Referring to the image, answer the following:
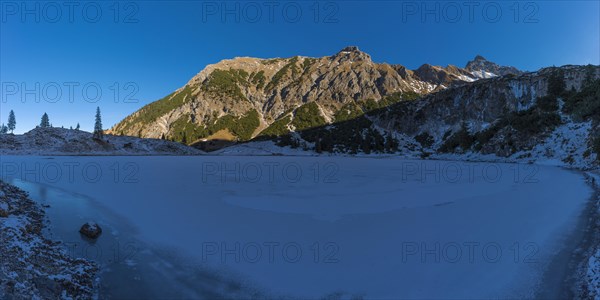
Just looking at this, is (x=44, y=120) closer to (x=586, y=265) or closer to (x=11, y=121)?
(x=11, y=121)

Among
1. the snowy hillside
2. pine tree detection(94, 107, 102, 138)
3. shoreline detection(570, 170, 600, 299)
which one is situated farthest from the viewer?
pine tree detection(94, 107, 102, 138)

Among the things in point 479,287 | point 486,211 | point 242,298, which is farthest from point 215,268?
point 486,211

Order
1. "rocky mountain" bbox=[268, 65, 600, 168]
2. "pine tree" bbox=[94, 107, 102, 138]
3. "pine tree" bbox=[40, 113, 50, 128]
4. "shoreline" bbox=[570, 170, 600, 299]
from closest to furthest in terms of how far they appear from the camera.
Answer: "shoreline" bbox=[570, 170, 600, 299] < "rocky mountain" bbox=[268, 65, 600, 168] < "pine tree" bbox=[94, 107, 102, 138] < "pine tree" bbox=[40, 113, 50, 128]

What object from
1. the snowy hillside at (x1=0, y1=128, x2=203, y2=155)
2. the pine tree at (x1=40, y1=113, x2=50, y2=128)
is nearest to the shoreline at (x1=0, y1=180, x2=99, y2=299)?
the snowy hillside at (x1=0, y1=128, x2=203, y2=155)

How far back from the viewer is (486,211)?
19.4 metres

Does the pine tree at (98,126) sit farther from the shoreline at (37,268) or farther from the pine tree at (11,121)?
the shoreline at (37,268)

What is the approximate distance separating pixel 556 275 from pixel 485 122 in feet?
527

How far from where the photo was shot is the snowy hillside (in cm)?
10650

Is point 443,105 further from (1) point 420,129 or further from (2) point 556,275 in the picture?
(2) point 556,275

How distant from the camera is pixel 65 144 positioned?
116 meters

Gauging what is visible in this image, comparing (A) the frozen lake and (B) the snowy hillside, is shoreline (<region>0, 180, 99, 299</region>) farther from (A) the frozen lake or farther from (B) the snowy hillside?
(B) the snowy hillside

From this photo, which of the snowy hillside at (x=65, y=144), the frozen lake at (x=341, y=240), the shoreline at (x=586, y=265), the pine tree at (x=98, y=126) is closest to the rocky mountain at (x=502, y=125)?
the shoreline at (x=586, y=265)

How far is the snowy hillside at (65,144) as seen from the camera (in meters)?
106

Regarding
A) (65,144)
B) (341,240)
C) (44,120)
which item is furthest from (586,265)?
(44,120)
